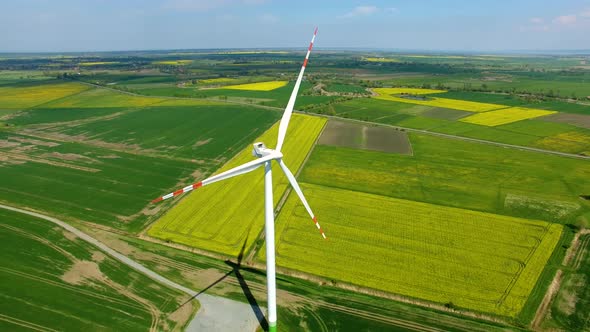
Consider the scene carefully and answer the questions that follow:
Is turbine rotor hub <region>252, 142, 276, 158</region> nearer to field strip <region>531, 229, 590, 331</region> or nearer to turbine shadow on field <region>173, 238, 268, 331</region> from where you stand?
turbine shadow on field <region>173, 238, 268, 331</region>

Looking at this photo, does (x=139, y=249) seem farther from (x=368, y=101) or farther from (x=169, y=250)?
(x=368, y=101)

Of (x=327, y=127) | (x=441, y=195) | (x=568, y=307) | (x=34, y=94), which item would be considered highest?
(x=34, y=94)

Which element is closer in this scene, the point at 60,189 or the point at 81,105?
the point at 60,189

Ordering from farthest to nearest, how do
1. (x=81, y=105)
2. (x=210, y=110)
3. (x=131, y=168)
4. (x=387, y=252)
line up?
(x=81, y=105) < (x=210, y=110) < (x=131, y=168) < (x=387, y=252)

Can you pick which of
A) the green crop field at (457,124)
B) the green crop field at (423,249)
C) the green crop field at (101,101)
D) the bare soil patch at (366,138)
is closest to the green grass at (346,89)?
the green crop field at (457,124)

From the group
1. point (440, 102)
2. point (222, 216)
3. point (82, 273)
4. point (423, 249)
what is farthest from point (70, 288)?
point (440, 102)

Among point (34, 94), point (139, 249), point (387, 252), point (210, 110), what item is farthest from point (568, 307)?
point (34, 94)
